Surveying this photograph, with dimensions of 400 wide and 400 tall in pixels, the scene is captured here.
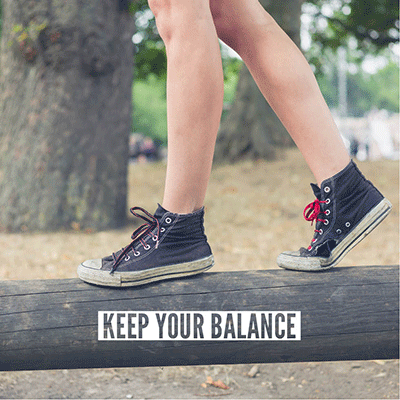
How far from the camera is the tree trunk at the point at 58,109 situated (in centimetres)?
482

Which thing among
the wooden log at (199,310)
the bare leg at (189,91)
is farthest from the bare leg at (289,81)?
the wooden log at (199,310)

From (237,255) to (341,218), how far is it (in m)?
2.52

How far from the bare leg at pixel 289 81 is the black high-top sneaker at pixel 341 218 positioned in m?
0.06

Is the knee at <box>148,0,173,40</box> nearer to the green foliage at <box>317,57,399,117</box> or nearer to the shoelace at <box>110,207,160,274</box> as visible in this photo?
→ the shoelace at <box>110,207,160,274</box>

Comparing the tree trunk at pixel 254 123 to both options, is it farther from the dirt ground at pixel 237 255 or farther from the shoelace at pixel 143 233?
the shoelace at pixel 143 233

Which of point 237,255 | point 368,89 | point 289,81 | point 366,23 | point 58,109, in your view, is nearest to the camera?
A: point 289,81

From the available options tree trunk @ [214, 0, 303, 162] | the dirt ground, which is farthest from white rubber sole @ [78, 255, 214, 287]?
tree trunk @ [214, 0, 303, 162]

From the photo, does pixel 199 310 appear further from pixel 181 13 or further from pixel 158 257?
pixel 181 13

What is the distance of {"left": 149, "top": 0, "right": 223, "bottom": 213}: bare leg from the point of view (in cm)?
172

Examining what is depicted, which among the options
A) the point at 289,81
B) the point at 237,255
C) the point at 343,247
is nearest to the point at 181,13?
the point at 289,81

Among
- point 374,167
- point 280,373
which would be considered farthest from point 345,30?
point 280,373

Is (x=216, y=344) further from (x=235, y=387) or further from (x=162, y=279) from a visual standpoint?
(x=235, y=387)

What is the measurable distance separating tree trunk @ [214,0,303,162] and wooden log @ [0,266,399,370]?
A: 7089 mm

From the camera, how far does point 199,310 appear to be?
1724 mm
